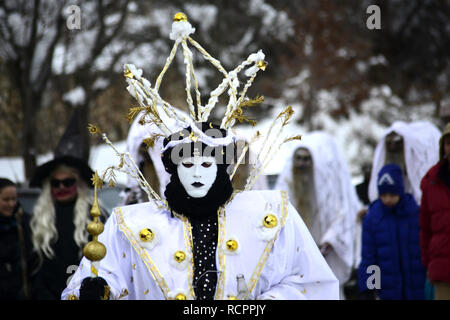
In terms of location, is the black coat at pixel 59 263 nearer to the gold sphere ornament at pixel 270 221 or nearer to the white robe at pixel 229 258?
the white robe at pixel 229 258

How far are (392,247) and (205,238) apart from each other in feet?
9.47

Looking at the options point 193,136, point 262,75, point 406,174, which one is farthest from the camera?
point 262,75

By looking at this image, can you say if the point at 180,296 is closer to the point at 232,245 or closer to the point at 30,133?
the point at 232,245

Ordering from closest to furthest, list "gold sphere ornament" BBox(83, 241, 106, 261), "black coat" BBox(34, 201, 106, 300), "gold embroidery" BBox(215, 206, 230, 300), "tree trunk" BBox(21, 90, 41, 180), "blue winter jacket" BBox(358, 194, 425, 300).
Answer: "gold sphere ornament" BBox(83, 241, 106, 261)
"gold embroidery" BBox(215, 206, 230, 300)
"black coat" BBox(34, 201, 106, 300)
"blue winter jacket" BBox(358, 194, 425, 300)
"tree trunk" BBox(21, 90, 41, 180)

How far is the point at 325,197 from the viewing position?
7918 millimetres

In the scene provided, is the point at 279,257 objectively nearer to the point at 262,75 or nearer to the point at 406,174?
the point at 406,174

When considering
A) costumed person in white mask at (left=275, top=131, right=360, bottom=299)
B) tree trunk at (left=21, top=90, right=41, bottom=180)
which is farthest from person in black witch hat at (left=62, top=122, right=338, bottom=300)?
tree trunk at (left=21, top=90, right=41, bottom=180)

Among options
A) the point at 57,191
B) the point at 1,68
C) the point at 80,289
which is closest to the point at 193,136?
the point at 80,289

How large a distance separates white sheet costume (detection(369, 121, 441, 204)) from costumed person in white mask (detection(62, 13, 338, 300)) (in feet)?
11.4

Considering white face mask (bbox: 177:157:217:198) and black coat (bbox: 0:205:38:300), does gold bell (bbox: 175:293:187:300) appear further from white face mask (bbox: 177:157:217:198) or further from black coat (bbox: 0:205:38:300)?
black coat (bbox: 0:205:38:300)

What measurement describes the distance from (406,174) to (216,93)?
12.3ft

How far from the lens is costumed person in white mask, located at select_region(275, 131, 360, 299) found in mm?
7574
